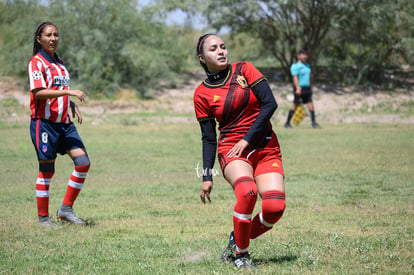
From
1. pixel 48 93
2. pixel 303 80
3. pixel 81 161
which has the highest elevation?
pixel 48 93

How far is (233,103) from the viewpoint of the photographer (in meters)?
5.41

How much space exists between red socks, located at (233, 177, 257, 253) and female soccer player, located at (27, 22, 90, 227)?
9.09ft

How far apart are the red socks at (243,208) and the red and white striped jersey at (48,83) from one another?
9.66ft

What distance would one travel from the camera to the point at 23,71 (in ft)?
87.2

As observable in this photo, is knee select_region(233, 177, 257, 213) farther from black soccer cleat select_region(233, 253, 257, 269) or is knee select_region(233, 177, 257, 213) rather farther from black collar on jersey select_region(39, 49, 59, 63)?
black collar on jersey select_region(39, 49, 59, 63)

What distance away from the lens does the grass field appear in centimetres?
561

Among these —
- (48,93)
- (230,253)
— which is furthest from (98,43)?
(230,253)

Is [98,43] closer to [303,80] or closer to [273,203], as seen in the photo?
[303,80]

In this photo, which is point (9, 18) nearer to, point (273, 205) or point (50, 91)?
point (50, 91)

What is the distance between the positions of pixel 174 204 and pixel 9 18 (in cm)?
2123

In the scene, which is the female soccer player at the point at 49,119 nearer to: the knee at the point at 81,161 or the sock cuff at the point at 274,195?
the knee at the point at 81,161

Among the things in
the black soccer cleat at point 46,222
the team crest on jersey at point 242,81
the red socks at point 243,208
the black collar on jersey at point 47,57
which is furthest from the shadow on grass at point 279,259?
the black collar on jersey at point 47,57

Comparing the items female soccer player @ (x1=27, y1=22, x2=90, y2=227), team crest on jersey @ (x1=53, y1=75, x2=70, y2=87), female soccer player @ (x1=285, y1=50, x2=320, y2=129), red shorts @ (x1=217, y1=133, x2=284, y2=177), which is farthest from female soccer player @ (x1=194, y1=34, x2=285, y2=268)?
female soccer player @ (x1=285, y1=50, x2=320, y2=129)

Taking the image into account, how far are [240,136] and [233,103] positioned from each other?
0.30 metres
